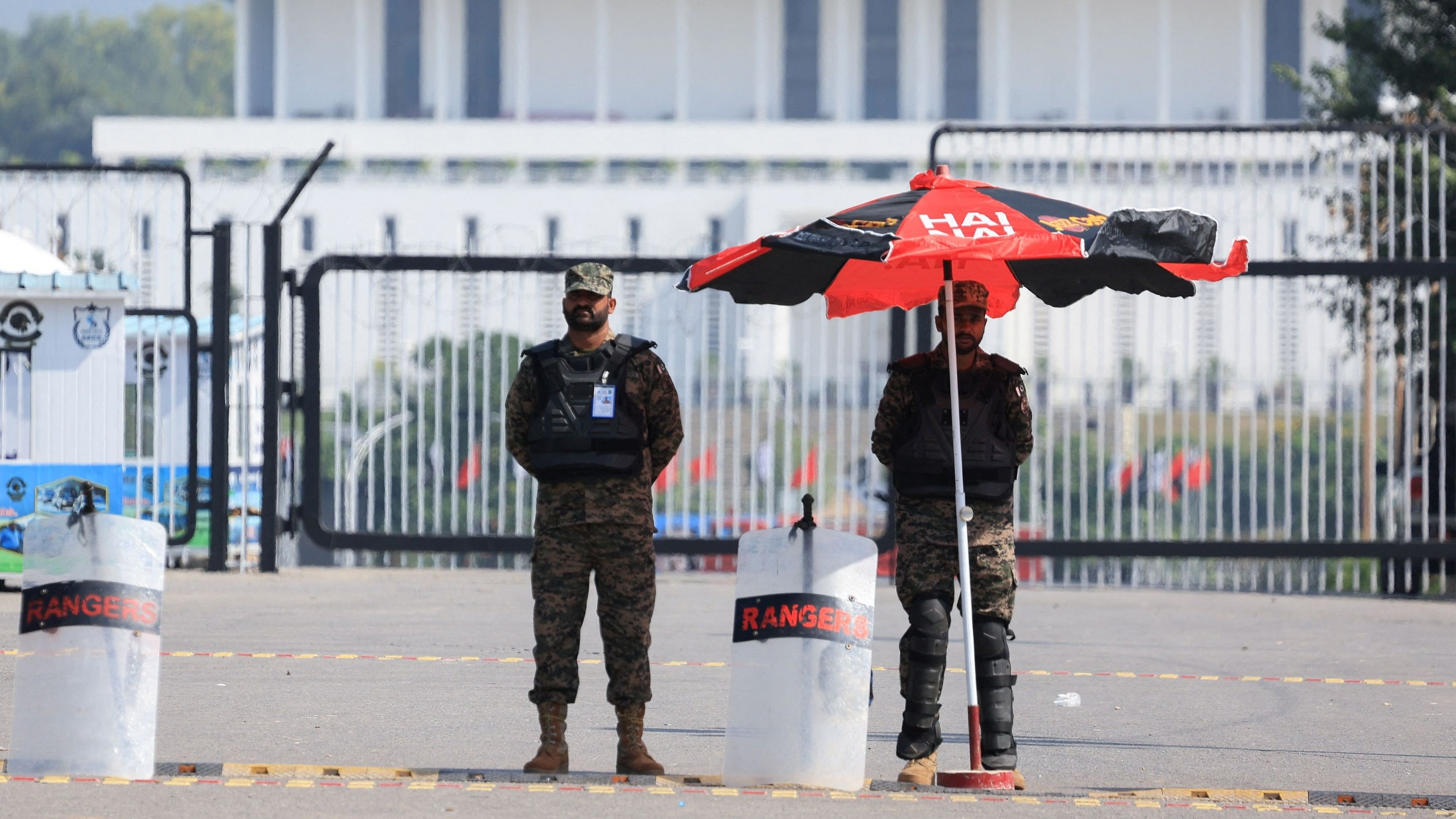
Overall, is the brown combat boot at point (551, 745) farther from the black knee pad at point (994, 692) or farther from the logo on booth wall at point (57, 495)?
the logo on booth wall at point (57, 495)

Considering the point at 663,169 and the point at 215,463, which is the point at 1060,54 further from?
the point at 215,463

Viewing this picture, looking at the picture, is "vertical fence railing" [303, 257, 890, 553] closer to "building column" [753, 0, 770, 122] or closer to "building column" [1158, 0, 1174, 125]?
"building column" [1158, 0, 1174, 125]

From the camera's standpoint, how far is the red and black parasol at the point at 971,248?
6.54 metres

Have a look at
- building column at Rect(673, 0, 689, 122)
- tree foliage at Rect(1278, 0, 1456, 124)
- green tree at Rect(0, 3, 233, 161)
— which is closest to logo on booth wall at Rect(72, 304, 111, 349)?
tree foliage at Rect(1278, 0, 1456, 124)

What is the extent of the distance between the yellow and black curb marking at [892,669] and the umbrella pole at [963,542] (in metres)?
3.25

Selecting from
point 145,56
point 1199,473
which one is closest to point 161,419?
point 1199,473

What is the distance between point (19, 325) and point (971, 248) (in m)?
8.67

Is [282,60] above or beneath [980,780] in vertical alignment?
above

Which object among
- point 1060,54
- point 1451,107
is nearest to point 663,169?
point 1060,54

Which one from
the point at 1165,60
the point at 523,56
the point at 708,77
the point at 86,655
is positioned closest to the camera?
the point at 86,655

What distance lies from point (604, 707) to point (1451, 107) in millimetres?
12049

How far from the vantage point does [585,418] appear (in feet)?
22.1

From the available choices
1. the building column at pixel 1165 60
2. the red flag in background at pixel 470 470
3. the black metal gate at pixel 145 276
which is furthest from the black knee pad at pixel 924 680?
the building column at pixel 1165 60

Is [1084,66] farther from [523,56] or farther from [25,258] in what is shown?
[25,258]
